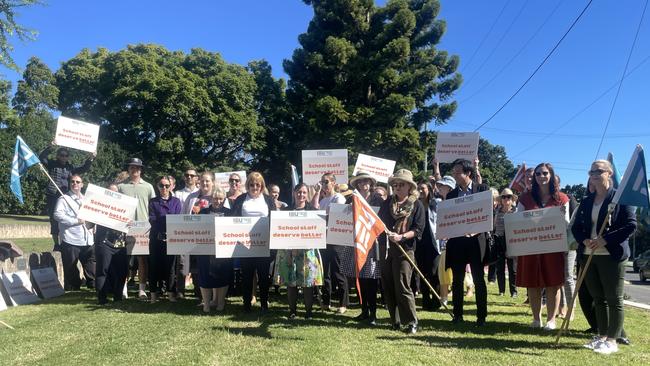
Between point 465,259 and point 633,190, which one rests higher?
point 633,190

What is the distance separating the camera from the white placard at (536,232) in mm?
6078

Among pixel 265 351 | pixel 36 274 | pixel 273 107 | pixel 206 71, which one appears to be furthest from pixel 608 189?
pixel 206 71

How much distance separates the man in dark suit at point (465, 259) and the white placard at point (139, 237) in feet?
16.3

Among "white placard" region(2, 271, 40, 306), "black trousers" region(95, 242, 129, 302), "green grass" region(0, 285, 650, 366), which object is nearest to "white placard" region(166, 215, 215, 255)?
"green grass" region(0, 285, 650, 366)

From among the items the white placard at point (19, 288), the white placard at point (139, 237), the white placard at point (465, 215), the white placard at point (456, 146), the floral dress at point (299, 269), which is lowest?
the white placard at point (19, 288)

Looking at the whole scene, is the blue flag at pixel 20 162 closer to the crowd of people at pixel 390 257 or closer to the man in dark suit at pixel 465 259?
the crowd of people at pixel 390 257

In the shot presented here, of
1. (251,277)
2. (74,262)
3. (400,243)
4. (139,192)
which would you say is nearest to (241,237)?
(251,277)

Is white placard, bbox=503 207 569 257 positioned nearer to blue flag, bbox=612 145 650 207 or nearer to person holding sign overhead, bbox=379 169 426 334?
blue flag, bbox=612 145 650 207

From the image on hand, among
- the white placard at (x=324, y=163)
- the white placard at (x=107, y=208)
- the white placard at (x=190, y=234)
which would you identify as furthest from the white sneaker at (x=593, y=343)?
the white placard at (x=107, y=208)

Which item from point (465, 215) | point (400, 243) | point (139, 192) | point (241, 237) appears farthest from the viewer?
point (139, 192)

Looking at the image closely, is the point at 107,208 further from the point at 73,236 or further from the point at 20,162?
the point at 20,162

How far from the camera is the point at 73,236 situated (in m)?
8.95

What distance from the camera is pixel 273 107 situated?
3734 centimetres

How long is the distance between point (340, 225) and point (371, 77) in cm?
2398
